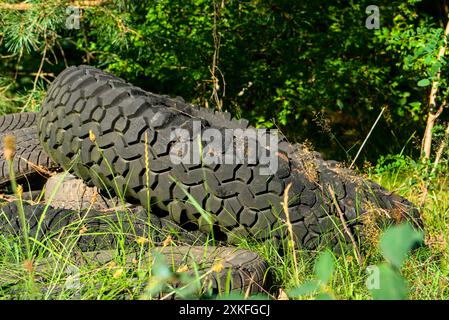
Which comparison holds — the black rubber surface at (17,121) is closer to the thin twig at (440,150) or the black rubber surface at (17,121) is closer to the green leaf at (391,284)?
the thin twig at (440,150)

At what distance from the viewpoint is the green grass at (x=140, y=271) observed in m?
2.72

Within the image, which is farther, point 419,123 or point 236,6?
point 419,123

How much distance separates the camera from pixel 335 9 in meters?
6.21

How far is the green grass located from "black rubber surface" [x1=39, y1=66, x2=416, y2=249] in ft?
0.50

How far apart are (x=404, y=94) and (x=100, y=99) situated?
114 inches

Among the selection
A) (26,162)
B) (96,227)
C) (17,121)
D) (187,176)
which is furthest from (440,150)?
(17,121)

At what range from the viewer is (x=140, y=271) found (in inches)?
111

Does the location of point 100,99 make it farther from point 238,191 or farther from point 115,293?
point 115,293

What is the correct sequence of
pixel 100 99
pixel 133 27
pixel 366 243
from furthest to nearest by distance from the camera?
pixel 133 27 → pixel 100 99 → pixel 366 243

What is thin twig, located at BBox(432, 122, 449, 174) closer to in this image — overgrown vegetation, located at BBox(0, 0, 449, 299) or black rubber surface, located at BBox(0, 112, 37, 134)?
overgrown vegetation, located at BBox(0, 0, 449, 299)

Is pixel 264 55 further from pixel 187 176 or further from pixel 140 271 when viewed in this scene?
pixel 140 271

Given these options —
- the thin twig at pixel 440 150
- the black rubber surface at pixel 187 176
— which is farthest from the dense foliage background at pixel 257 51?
the black rubber surface at pixel 187 176

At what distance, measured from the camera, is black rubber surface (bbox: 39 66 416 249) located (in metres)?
3.54

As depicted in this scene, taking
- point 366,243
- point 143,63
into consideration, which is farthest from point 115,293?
point 143,63
